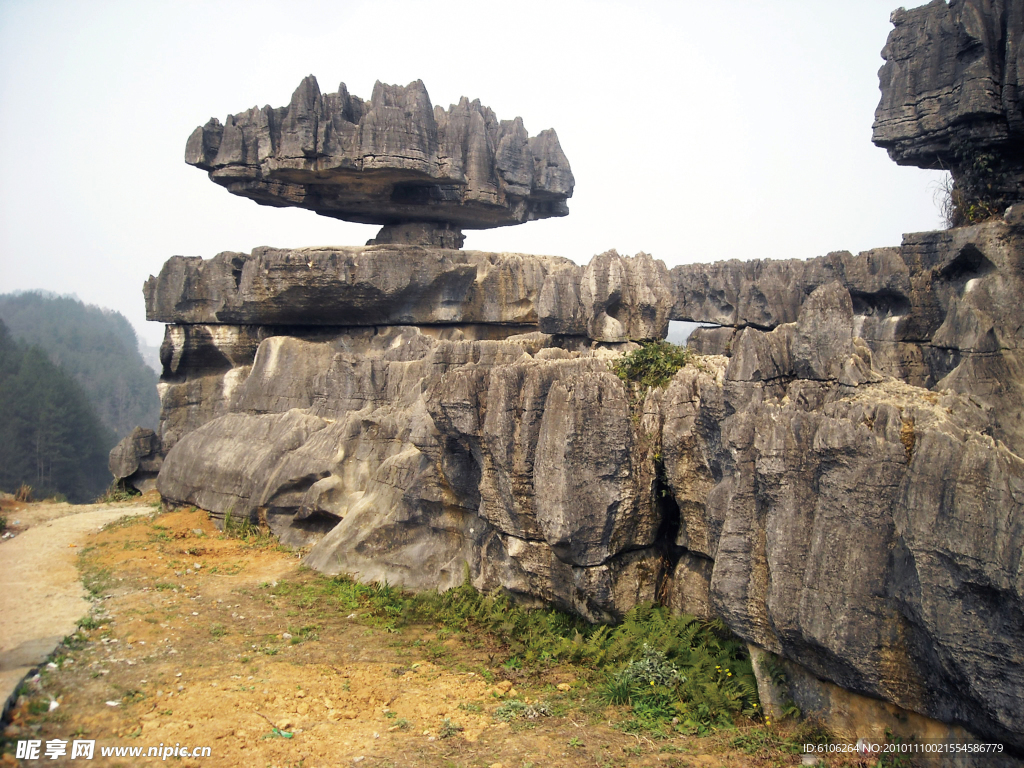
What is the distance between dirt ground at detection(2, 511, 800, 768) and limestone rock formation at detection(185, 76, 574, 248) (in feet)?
33.7

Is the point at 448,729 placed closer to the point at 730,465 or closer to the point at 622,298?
the point at 730,465

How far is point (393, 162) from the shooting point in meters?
17.1

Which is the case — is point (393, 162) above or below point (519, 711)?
above

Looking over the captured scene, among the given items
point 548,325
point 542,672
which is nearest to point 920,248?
point 548,325

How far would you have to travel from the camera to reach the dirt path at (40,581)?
9.08 m

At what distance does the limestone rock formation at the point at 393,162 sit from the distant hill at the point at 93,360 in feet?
134

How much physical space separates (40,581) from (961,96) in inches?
692

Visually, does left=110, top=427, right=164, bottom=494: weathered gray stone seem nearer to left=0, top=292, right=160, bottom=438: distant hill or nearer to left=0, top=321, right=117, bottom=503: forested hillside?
left=0, top=321, right=117, bottom=503: forested hillside

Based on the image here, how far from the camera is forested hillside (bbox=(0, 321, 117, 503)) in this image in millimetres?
34000

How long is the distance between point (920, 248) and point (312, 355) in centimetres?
1287

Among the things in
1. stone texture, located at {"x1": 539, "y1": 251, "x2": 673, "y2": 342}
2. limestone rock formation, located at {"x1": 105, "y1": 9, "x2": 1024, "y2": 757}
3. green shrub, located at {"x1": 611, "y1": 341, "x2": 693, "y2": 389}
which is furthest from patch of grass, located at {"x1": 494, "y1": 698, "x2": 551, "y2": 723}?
stone texture, located at {"x1": 539, "y1": 251, "x2": 673, "y2": 342}

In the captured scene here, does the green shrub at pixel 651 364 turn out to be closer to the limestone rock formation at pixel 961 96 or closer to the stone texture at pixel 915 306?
the stone texture at pixel 915 306

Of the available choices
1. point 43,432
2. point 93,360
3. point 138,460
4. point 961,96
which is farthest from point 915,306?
point 93,360

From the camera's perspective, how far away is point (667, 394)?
8445 millimetres
